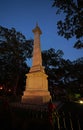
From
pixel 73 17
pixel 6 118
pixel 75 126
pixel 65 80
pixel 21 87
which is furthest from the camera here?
pixel 65 80

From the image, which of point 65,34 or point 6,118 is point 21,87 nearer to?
point 65,34

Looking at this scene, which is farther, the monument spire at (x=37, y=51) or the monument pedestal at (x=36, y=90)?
the monument spire at (x=37, y=51)

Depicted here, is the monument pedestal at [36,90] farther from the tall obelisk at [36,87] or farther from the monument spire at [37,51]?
the monument spire at [37,51]

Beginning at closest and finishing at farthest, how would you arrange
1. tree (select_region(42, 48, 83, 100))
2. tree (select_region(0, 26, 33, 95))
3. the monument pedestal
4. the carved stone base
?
1. the carved stone base
2. the monument pedestal
3. tree (select_region(0, 26, 33, 95))
4. tree (select_region(42, 48, 83, 100))

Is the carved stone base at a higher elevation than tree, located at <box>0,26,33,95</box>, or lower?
lower

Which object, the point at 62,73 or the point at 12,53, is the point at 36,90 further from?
the point at 62,73

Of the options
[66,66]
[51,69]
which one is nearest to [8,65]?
[51,69]

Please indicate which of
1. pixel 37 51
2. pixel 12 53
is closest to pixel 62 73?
pixel 12 53

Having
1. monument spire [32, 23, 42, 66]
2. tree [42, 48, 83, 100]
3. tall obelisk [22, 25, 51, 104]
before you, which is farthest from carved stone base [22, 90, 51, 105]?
tree [42, 48, 83, 100]

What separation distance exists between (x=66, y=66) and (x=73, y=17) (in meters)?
28.6

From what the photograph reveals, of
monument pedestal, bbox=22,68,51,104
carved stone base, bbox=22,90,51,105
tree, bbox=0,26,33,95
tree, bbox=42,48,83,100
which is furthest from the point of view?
tree, bbox=42,48,83,100

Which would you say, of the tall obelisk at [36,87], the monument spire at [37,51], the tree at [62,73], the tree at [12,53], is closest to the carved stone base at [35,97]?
the tall obelisk at [36,87]

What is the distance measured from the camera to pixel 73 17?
12.5 meters

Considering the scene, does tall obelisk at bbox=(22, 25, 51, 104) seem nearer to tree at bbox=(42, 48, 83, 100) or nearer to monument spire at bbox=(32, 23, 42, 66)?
monument spire at bbox=(32, 23, 42, 66)
